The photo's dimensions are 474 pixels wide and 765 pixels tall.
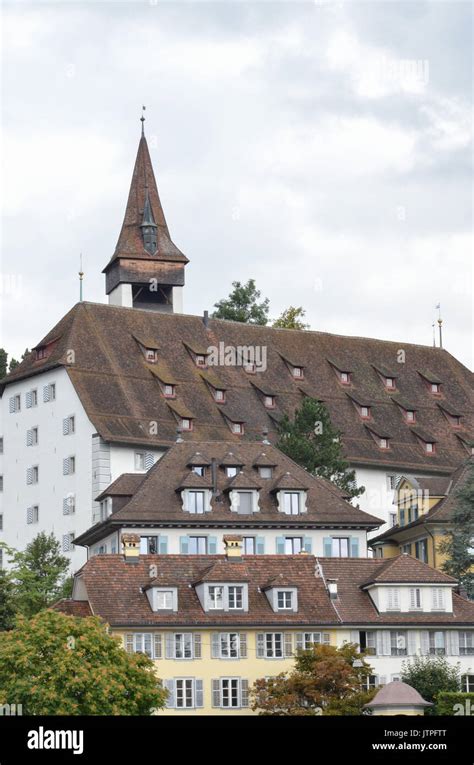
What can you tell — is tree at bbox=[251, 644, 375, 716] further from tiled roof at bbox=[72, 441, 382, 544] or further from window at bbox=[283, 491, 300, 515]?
window at bbox=[283, 491, 300, 515]

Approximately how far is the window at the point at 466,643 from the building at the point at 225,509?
48.6 feet

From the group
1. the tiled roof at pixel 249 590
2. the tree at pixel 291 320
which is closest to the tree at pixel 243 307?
the tree at pixel 291 320

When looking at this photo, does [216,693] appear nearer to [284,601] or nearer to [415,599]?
[284,601]

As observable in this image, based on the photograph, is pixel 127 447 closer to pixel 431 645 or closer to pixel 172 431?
pixel 172 431

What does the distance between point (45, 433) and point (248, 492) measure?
1970cm

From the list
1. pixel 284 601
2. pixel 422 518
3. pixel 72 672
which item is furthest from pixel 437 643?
pixel 422 518

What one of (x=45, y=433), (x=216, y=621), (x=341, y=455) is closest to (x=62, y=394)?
(x=45, y=433)

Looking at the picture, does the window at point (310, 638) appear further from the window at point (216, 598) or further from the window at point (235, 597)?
the window at point (216, 598)

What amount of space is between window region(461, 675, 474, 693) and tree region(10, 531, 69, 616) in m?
17.9

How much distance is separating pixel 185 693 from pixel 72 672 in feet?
36.4

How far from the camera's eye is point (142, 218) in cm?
11669

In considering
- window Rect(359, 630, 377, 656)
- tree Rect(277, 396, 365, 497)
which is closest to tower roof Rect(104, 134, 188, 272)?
tree Rect(277, 396, 365, 497)
